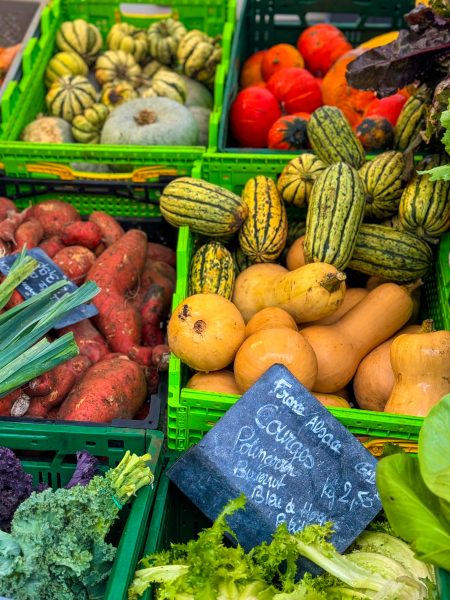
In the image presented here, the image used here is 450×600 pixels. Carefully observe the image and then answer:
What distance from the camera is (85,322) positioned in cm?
269

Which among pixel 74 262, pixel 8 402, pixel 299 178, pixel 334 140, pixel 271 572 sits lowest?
pixel 271 572

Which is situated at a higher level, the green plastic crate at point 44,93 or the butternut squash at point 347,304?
the green plastic crate at point 44,93

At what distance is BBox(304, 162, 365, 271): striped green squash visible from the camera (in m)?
2.56

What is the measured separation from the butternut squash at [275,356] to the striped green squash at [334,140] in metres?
1.09

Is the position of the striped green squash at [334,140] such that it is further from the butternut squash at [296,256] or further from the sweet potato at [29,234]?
the sweet potato at [29,234]

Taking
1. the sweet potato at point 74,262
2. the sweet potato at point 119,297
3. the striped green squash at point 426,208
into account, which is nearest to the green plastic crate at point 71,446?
the sweet potato at point 119,297

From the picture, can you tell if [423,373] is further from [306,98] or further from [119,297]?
[306,98]

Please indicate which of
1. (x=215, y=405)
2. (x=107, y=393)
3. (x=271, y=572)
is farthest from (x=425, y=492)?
(x=107, y=393)

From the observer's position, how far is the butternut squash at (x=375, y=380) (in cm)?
236

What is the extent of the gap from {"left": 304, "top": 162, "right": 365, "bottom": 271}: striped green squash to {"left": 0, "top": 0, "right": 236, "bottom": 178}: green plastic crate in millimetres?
872

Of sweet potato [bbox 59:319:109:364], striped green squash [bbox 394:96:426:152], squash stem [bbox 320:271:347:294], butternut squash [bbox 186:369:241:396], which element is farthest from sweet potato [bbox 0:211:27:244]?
striped green squash [bbox 394:96:426:152]

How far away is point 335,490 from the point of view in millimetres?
1898

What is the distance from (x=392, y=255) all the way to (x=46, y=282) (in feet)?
4.43

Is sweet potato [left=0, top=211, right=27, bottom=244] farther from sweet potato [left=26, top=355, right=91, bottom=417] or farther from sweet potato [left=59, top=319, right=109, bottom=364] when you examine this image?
sweet potato [left=26, top=355, right=91, bottom=417]
